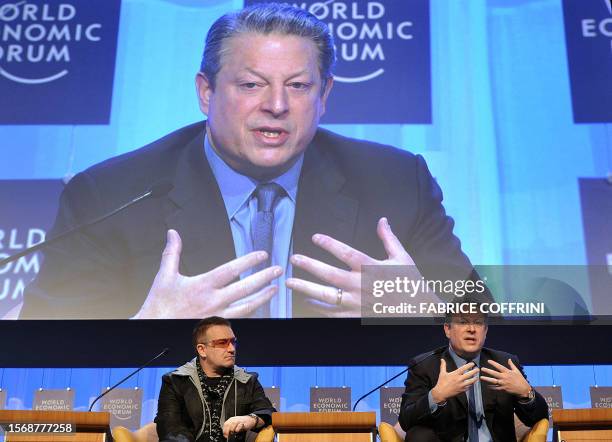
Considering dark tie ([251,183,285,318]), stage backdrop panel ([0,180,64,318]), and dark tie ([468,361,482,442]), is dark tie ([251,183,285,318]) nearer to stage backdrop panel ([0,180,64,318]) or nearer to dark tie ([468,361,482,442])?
stage backdrop panel ([0,180,64,318])

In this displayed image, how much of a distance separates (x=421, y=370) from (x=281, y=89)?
2.31 m

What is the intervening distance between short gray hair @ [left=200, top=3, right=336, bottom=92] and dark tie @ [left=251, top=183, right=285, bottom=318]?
75 cm

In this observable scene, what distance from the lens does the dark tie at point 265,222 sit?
511 centimetres

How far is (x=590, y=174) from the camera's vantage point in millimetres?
5262

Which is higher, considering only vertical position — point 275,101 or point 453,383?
point 275,101

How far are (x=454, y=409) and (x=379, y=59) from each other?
9.13 ft

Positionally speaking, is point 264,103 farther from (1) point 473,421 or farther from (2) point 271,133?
(1) point 473,421

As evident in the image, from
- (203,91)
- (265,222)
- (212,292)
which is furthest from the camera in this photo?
(203,91)

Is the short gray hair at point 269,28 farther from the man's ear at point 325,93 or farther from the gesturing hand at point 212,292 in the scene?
the gesturing hand at point 212,292

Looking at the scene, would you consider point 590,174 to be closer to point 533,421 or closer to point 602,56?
point 602,56

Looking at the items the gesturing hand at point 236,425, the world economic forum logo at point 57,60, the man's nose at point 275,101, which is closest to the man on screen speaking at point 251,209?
the man's nose at point 275,101

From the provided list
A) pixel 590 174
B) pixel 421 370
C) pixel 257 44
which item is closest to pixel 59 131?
pixel 257 44

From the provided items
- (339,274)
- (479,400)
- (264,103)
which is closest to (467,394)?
(479,400)

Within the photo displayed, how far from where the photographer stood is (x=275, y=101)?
5285 millimetres
